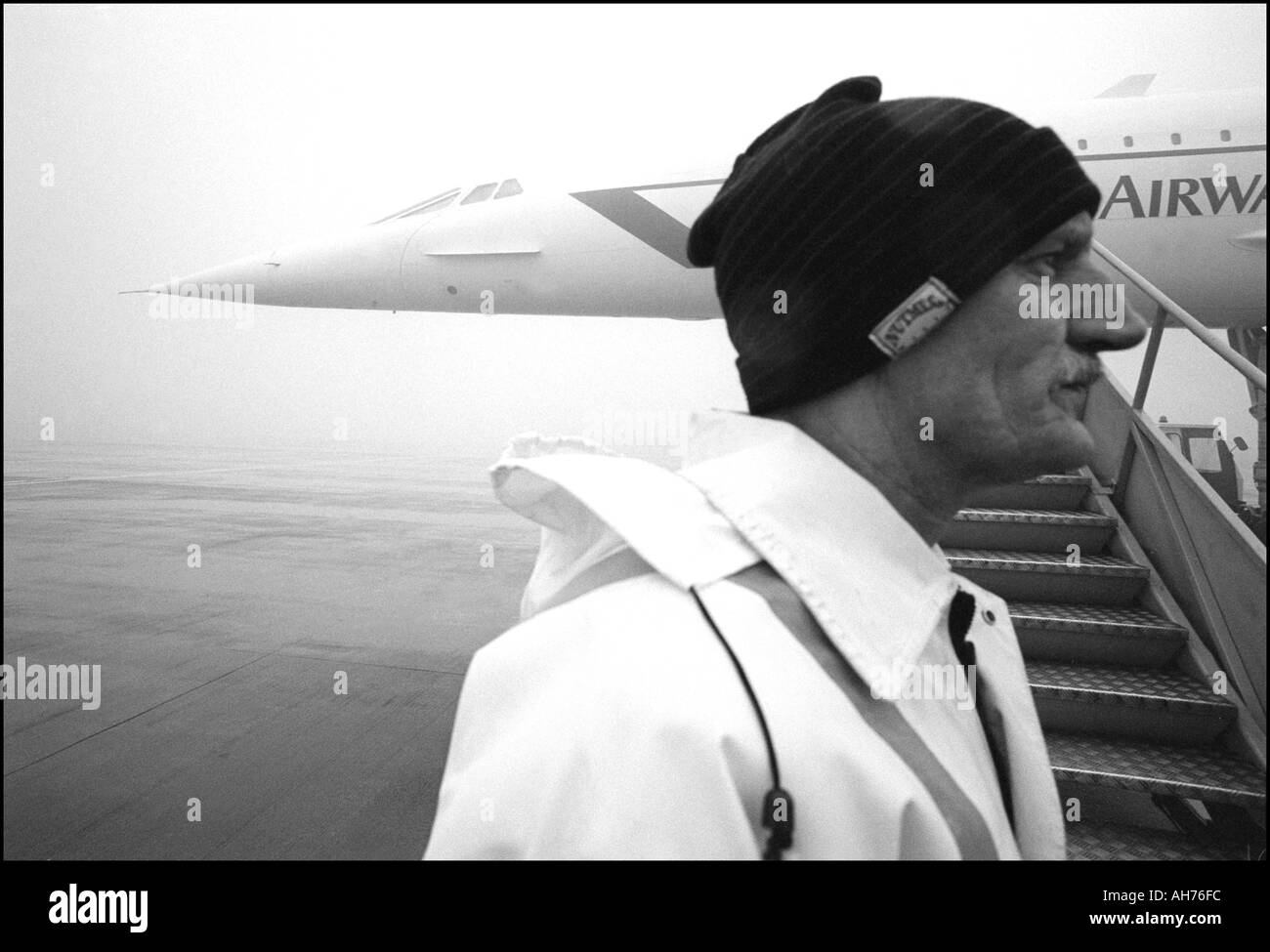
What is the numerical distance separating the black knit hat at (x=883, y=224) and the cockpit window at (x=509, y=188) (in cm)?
674

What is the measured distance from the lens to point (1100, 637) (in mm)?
2928

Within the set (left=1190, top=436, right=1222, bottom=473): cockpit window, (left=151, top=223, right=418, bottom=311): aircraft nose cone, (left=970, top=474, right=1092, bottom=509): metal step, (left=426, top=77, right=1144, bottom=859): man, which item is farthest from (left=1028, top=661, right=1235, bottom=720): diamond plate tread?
(left=151, top=223, right=418, bottom=311): aircraft nose cone

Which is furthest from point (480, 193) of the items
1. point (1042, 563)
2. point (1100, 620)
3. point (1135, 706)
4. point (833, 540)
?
point (833, 540)

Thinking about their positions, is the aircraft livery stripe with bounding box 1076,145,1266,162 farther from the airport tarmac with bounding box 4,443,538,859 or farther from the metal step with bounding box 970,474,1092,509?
the airport tarmac with bounding box 4,443,538,859

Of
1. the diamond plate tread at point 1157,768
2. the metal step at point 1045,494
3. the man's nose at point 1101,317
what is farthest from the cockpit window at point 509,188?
the man's nose at point 1101,317

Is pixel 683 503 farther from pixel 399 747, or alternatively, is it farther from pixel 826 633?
pixel 399 747

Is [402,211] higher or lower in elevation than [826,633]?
higher

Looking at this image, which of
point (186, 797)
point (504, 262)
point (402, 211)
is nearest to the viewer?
point (186, 797)

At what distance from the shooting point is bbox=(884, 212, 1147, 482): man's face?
98cm

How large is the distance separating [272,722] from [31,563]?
4857 mm

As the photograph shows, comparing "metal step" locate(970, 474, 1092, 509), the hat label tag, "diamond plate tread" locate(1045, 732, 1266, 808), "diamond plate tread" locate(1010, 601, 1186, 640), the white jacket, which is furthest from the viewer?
"metal step" locate(970, 474, 1092, 509)

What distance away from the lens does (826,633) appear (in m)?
0.73

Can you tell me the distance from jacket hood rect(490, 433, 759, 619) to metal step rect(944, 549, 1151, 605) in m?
2.91
